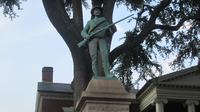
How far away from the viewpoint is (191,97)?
38906 mm

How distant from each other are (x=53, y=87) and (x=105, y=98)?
3036 cm

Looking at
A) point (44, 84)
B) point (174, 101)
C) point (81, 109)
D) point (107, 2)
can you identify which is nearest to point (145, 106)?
point (174, 101)

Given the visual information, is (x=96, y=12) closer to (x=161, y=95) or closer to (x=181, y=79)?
(x=161, y=95)

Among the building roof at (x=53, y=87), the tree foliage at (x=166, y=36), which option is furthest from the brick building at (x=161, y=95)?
the tree foliage at (x=166, y=36)

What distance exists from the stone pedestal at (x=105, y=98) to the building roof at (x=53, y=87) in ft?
93.8

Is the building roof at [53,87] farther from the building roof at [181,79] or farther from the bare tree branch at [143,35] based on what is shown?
the bare tree branch at [143,35]

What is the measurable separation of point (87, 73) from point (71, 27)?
64.4 inches

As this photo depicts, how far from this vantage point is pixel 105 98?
39.1ft

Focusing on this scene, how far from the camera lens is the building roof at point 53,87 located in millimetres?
40759

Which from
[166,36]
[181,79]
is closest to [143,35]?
[166,36]

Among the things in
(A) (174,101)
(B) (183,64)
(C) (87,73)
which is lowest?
(C) (87,73)

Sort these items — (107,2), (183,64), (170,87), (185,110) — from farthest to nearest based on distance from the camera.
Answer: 1. (185,110)
2. (170,87)
3. (183,64)
4. (107,2)

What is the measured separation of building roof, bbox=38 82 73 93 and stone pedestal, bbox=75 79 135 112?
28596 mm

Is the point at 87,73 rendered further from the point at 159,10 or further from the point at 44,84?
the point at 44,84
